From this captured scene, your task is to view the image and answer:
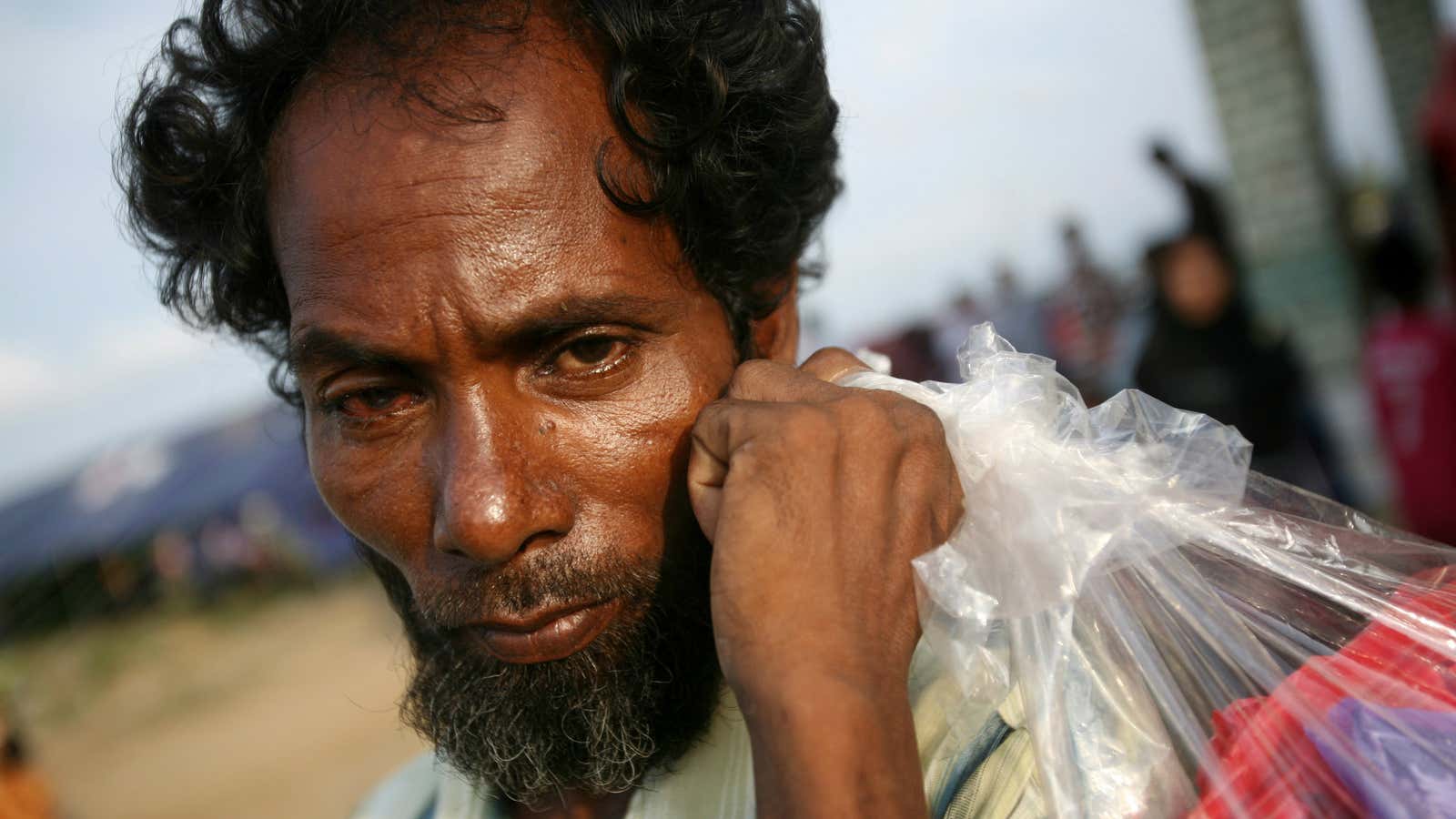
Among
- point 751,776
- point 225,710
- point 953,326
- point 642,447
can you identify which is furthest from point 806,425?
point 225,710

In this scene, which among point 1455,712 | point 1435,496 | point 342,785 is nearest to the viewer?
point 1455,712

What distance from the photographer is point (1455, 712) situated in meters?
1.03

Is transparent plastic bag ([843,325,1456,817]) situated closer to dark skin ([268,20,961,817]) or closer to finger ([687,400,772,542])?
dark skin ([268,20,961,817])

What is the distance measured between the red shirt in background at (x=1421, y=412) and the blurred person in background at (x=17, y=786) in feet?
25.9

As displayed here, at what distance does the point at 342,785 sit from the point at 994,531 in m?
8.86

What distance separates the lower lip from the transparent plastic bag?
56cm

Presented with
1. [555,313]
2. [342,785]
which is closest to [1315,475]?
[555,313]

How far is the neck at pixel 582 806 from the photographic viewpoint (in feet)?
5.89

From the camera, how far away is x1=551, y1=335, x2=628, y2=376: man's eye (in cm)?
155

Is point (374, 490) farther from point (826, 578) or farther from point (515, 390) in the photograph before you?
point (826, 578)

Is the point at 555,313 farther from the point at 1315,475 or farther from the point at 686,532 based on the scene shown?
the point at 1315,475

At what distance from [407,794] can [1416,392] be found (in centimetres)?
580

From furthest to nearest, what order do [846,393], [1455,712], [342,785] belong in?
1. [342,785]
2. [846,393]
3. [1455,712]

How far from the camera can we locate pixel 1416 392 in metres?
5.48
